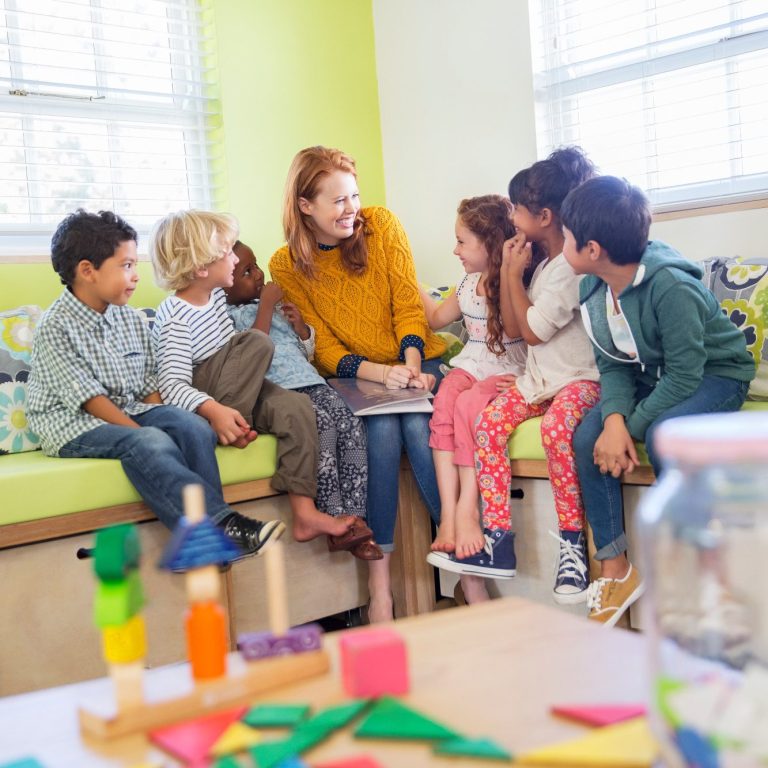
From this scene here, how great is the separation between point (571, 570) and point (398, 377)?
0.73m

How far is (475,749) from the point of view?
82cm

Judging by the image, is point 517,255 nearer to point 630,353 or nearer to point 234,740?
point 630,353

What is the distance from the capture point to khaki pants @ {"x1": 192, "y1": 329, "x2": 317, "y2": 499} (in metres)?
2.34

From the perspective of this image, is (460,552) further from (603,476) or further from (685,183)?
(685,183)

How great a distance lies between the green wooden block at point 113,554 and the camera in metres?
0.92

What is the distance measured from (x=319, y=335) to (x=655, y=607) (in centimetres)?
208

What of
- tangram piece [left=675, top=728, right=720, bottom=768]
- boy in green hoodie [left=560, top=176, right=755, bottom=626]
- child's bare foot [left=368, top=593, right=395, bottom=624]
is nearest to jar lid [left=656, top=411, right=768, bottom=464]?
tangram piece [left=675, top=728, right=720, bottom=768]

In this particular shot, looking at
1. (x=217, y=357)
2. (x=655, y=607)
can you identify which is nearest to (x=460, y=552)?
(x=217, y=357)

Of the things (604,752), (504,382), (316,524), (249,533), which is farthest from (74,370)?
(604,752)

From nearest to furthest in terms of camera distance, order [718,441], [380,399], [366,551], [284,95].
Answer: [718,441]
[366,551]
[380,399]
[284,95]

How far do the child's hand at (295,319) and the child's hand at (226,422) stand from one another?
0.47 m

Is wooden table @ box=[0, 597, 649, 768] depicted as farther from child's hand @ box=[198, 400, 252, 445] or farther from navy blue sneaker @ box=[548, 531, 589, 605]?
child's hand @ box=[198, 400, 252, 445]

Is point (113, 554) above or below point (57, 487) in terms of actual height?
above

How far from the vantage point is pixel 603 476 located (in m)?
2.09
